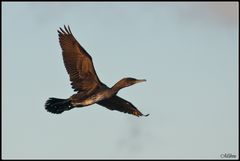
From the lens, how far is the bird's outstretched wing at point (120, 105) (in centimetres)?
1675

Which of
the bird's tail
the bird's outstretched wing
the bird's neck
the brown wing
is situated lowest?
the bird's outstretched wing

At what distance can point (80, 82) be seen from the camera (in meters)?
16.2

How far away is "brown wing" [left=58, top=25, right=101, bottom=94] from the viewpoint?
16016 mm

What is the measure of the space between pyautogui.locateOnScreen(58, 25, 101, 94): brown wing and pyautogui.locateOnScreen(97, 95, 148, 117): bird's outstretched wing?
0.93 meters

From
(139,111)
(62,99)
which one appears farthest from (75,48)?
(139,111)

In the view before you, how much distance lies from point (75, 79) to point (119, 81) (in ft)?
4.86

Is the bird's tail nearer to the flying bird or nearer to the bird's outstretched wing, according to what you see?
the flying bird

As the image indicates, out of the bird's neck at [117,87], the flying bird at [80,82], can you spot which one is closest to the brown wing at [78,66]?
the flying bird at [80,82]

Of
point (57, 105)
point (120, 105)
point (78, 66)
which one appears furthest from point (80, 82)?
point (120, 105)

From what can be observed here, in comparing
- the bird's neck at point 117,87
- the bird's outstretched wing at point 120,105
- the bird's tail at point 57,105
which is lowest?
the bird's outstretched wing at point 120,105

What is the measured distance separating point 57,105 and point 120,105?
2.36 m

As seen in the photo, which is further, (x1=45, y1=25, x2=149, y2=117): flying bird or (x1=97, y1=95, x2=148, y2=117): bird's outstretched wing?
(x1=97, y1=95, x2=148, y2=117): bird's outstretched wing

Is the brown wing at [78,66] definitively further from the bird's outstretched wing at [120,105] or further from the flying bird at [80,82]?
the bird's outstretched wing at [120,105]

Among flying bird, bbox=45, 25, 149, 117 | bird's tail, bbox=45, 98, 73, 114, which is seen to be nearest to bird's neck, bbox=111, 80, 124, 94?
flying bird, bbox=45, 25, 149, 117
